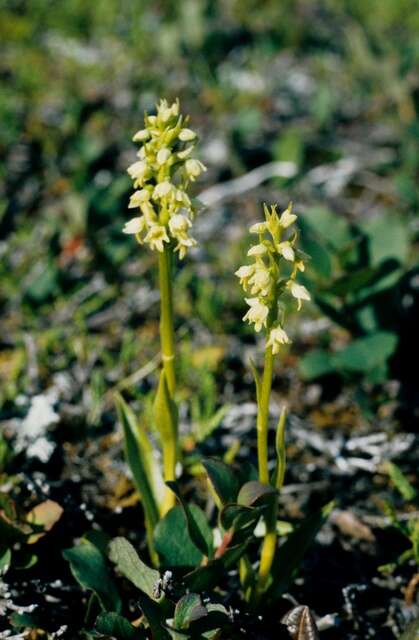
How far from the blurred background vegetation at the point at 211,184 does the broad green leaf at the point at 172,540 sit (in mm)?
711

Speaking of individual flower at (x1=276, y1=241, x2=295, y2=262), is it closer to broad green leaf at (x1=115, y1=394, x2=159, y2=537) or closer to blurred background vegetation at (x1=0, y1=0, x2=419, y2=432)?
broad green leaf at (x1=115, y1=394, x2=159, y2=537)

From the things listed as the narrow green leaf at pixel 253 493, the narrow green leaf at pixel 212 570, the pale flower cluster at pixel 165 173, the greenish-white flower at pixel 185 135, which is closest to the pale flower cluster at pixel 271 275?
the pale flower cluster at pixel 165 173

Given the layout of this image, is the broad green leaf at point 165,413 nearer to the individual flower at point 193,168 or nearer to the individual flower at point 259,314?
the individual flower at point 259,314

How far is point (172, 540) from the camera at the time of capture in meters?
2.42

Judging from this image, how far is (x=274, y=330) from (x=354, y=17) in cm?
546

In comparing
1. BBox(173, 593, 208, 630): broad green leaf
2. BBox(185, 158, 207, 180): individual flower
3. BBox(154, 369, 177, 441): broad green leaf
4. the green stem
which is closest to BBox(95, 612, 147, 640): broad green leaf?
BBox(173, 593, 208, 630): broad green leaf

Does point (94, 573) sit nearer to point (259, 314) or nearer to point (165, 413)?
point (165, 413)

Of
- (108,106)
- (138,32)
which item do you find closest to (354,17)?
(138,32)

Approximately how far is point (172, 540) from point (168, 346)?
650 mm

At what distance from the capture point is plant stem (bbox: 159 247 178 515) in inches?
88.8

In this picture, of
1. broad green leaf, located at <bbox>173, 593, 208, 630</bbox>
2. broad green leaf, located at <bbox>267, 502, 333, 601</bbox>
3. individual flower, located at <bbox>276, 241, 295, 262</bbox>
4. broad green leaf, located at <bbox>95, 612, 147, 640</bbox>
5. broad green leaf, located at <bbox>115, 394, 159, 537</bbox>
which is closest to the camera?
individual flower, located at <bbox>276, 241, 295, 262</bbox>

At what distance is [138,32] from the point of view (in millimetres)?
6207

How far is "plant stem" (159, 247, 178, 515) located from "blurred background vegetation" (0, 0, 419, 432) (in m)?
0.54

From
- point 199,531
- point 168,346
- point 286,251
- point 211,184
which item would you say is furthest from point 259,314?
point 211,184
